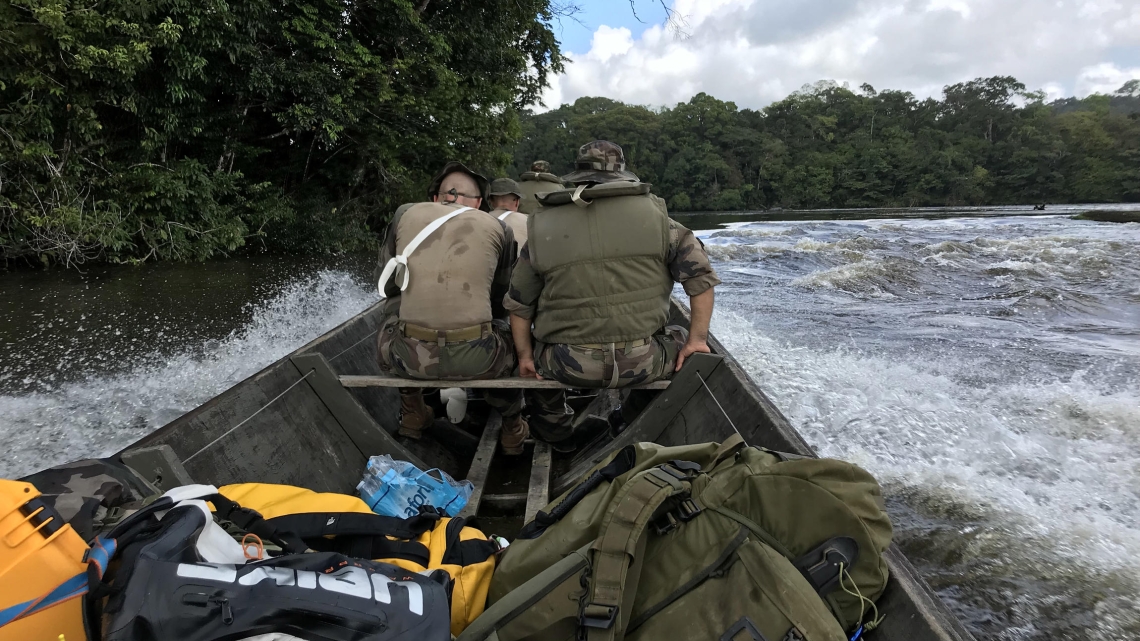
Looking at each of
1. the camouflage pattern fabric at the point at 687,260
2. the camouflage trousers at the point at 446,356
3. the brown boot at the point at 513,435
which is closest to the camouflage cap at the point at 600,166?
the camouflage pattern fabric at the point at 687,260

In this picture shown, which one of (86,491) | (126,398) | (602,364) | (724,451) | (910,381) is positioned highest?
(86,491)

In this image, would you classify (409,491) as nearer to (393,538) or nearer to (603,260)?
(393,538)

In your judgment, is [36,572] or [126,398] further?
[126,398]

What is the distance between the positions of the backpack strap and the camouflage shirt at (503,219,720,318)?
1534 mm

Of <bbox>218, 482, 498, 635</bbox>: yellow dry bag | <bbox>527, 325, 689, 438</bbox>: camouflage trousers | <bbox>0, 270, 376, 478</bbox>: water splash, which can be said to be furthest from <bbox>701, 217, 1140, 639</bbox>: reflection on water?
<bbox>0, 270, 376, 478</bbox>: water splash

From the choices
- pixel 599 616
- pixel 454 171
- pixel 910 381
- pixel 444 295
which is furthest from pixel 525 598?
→ pixel 910 381

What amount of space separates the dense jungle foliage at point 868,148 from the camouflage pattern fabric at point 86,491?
6402 centimetres

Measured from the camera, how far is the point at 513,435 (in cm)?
340

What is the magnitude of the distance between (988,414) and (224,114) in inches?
432

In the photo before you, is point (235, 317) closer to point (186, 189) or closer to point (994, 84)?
point (186, 189)

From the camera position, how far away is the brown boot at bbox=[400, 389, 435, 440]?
10.9 feet

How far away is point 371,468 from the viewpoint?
2.78 m

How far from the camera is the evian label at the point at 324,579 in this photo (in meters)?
1.09

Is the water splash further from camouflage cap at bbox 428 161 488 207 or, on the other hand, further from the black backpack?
the black backpack
